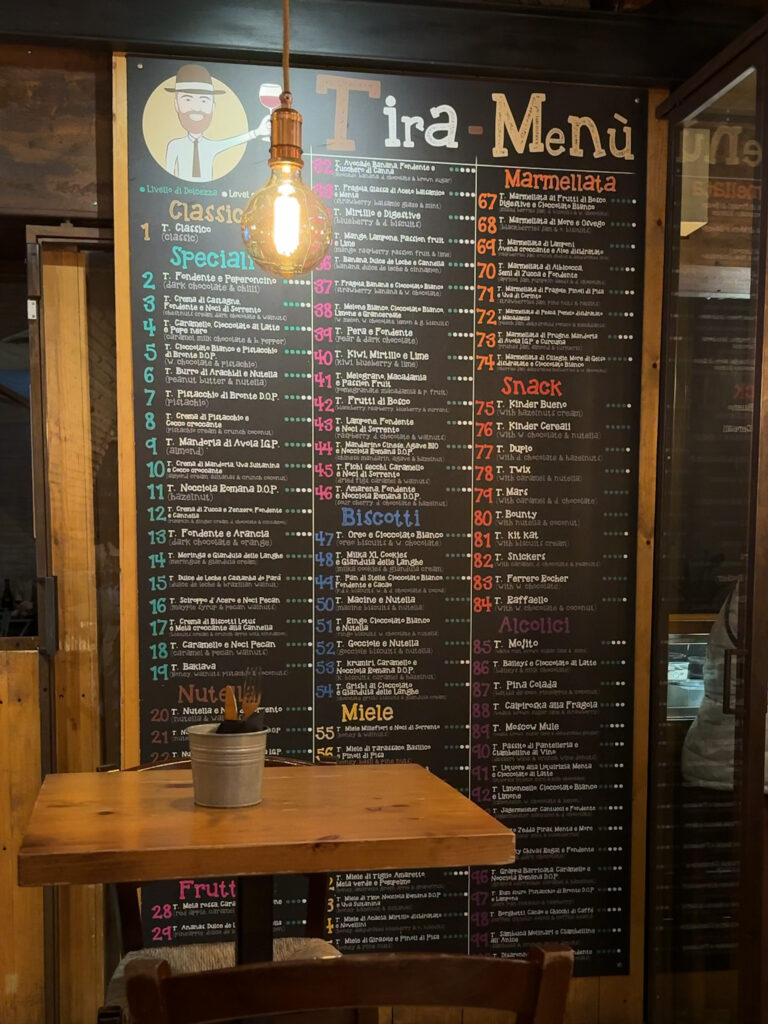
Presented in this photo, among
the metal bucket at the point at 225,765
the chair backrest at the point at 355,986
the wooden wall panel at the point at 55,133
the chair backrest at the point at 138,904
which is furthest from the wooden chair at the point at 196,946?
the wooden wall panel at the point at 55,133

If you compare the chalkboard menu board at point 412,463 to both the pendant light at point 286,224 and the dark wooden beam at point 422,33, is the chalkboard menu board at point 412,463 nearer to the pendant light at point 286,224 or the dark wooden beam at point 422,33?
the dark wooden beam at point 422,33

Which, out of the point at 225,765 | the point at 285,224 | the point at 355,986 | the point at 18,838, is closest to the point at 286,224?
the point at 285,224

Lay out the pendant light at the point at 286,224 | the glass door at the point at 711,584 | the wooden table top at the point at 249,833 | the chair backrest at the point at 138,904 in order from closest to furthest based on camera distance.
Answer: the wooden table top at the point at 249,833, the pendant light at the point at 286,224, the chair backrest at the point at 138,904, the glass door at the point at 711,584

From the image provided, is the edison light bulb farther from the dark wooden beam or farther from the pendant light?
the dark wooden beam

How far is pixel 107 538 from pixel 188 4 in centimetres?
166

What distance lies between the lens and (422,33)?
3.09 m

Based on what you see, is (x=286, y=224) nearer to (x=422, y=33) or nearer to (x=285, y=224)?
(x=285, y=224)

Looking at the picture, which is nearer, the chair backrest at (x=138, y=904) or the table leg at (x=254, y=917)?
the table leg at (x=254, y=917)

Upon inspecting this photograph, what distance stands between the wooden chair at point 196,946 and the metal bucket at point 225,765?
1.55 ft

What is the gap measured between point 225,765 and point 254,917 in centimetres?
29

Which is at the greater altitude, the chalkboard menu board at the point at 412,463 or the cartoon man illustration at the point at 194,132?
the cartoon man illustration at the point at 194,132

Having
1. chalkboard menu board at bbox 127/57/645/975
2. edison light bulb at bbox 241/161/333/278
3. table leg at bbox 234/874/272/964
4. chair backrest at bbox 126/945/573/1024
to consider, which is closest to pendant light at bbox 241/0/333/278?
edison light bulb at bbox 241/161/333/278

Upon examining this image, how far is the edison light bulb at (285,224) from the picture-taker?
222 cm

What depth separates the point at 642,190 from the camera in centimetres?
325
